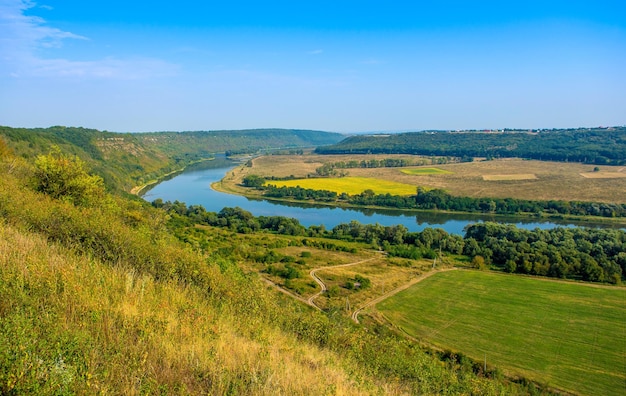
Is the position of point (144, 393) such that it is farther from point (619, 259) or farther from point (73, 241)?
point (619, 259)

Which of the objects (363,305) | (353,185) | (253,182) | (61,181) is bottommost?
(363,305)

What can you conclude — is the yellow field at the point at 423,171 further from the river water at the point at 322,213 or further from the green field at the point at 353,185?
the river water at the point at 322,213

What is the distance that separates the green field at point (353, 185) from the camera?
246ft

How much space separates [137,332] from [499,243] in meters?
40.7

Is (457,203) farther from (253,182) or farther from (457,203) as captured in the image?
(253,182)

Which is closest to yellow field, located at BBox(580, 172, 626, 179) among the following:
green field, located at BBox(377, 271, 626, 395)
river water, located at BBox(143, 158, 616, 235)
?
river water, located at BBox(143, 158, 616, 235)

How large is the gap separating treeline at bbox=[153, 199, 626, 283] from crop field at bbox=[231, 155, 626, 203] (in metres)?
25.6

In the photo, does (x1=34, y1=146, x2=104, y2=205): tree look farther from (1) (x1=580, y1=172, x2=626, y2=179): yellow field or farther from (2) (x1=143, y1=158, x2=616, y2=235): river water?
(1) (x1=580, y1=172, x2=626, y2=179): yellow field

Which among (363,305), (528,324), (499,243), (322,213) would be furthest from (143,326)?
(322,213)

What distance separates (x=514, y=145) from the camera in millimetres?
129375

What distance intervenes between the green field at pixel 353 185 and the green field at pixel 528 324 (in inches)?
1668

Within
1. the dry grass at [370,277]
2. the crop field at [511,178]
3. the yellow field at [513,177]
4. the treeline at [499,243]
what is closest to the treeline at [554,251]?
the treeline at [499,243]

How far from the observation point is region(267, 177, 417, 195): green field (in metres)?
74.8

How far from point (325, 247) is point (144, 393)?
37454mm
